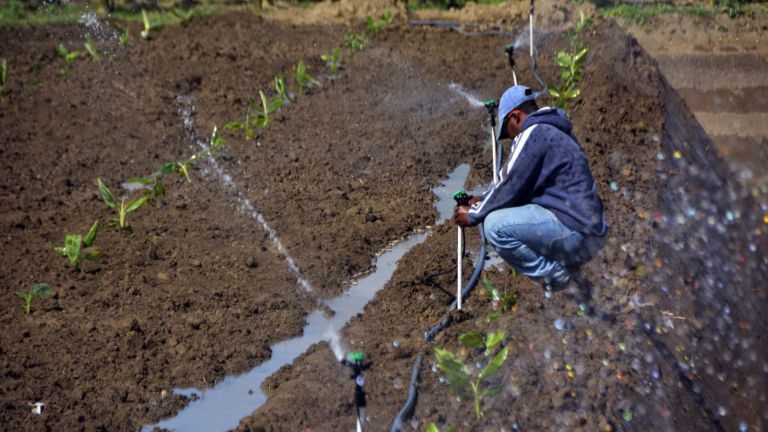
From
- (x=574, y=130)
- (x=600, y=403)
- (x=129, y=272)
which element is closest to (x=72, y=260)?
(x=129, y=272)

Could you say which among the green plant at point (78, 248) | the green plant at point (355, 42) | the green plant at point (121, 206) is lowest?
the green plant at point (355, 42)

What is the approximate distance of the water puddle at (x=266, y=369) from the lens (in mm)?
5039

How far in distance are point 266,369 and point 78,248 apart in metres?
1.81

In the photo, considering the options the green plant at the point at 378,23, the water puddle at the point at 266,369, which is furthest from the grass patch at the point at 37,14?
the water puddle at the point at 266,369

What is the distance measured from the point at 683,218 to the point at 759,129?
3.45 m

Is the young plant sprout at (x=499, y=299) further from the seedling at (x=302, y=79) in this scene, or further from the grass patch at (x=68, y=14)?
the grass patch at (x=68, y=14)

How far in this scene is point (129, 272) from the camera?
21.6ft

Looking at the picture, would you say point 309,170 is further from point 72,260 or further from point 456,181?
point 72,260

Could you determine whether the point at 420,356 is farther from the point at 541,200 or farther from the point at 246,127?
the point at 246,127

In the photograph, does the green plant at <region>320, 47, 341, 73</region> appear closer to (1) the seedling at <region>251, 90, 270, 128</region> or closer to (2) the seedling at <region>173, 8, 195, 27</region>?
(1) the seedling at <region>251, 90, 270, 128</region>

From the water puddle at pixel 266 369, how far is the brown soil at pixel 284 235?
0.08m

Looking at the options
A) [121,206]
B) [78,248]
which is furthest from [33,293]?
[121,206]

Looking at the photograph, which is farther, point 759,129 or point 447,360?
point 759,129

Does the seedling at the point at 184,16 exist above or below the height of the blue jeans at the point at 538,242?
below
